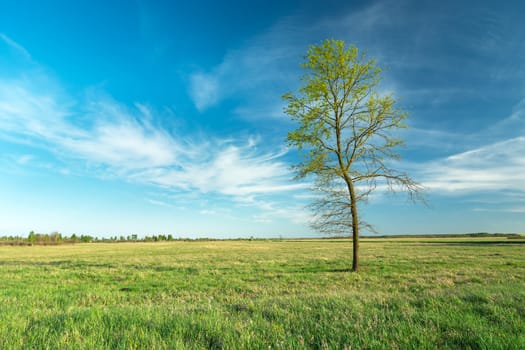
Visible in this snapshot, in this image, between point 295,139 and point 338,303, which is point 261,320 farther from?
point 295,139

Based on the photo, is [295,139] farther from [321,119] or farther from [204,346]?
[204,346]

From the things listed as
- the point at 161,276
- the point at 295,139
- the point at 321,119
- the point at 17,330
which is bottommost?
the point at 161,276

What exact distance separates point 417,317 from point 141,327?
15.5 ft

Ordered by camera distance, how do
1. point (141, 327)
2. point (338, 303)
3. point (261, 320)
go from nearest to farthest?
point (141, 327)
point (261, 320)
point (338, 303)

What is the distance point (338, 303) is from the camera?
606cm

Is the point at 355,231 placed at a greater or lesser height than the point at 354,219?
lesser

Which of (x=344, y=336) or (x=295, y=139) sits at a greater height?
(x=295, y=139)

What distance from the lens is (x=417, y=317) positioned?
16.1 ft

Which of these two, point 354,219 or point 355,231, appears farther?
point 354,219

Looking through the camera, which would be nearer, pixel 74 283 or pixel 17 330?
pixel 17 330

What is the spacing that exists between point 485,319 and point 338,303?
2.55 metres

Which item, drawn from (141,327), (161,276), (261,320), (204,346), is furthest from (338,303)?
(161,276)

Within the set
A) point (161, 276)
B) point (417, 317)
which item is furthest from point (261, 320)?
point (161, 276)

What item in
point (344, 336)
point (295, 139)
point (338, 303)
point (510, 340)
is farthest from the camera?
point (295, 139)
